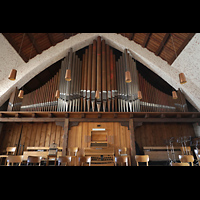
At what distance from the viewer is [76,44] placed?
1038 centimetres

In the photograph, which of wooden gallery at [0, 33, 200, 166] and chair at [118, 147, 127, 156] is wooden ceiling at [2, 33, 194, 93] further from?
chair at [118, 147, 127, 156]

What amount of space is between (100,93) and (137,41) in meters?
3.99

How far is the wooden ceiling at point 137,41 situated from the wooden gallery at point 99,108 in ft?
0.15

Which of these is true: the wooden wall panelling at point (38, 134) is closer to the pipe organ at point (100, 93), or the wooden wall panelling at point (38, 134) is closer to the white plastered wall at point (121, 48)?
the pipe organ at point (100, 93)

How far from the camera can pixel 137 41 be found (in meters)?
9.77

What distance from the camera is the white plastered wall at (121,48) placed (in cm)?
710

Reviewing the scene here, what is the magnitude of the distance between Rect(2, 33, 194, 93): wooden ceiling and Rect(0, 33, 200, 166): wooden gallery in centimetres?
5

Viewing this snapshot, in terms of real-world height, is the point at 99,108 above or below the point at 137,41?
below

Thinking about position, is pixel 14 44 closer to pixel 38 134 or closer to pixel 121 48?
pixel 38 134

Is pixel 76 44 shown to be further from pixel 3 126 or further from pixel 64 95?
pixel 3 126

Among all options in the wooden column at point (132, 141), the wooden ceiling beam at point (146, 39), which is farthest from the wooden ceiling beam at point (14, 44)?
the wooden ceiling beam at point (146, 39)

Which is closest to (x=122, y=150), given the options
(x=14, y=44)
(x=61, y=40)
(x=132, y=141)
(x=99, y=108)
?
(x=132, y=141)

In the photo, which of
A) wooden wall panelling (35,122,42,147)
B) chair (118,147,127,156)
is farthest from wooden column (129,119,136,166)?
wooden wall panelling (35,122,42,147)
